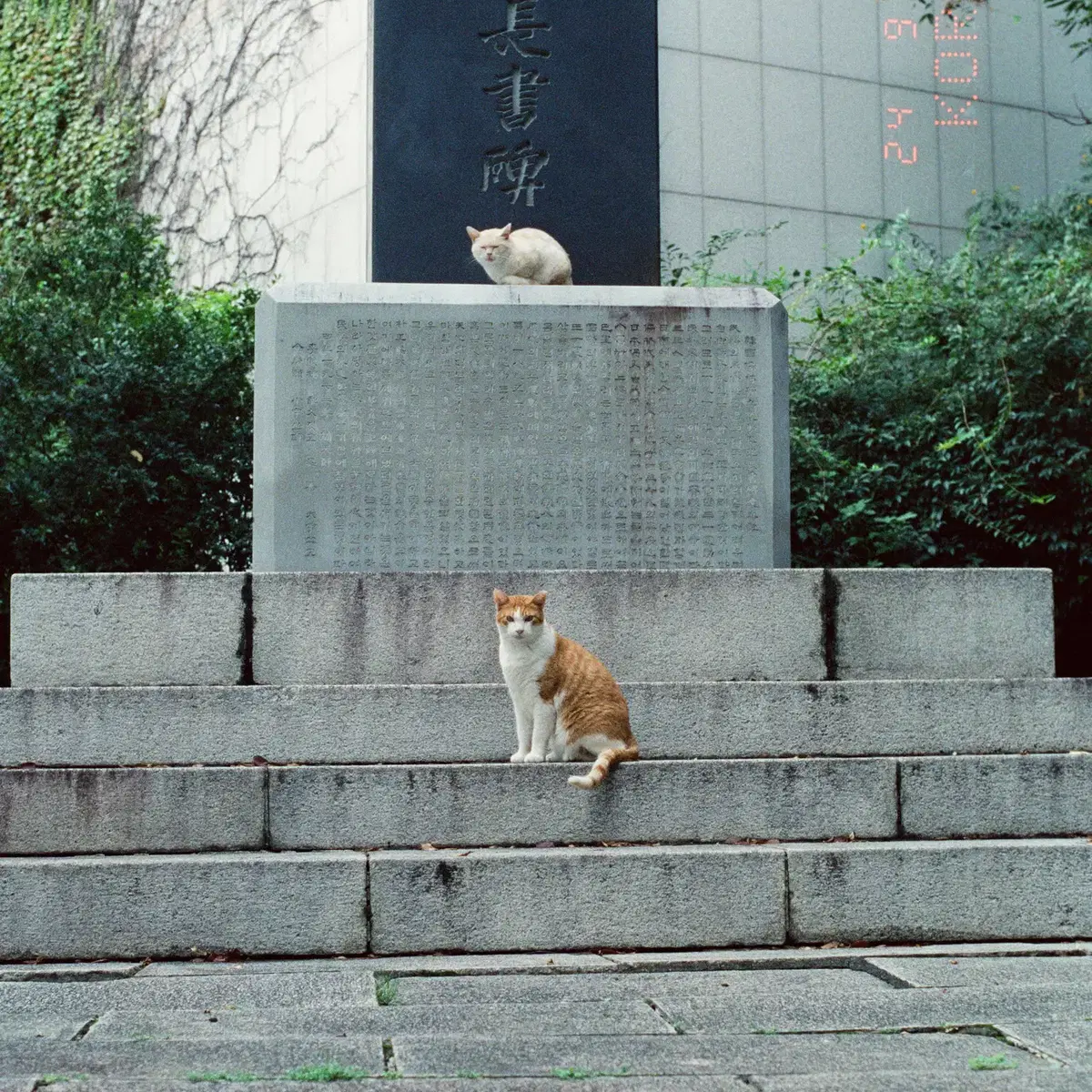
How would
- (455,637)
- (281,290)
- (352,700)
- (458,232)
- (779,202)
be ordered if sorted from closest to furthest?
(352,700)
(455,637)
(281,290)
(458,232)
(779,202)

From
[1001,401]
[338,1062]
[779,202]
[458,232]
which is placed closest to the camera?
[338,1062]

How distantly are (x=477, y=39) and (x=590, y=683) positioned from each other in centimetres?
421

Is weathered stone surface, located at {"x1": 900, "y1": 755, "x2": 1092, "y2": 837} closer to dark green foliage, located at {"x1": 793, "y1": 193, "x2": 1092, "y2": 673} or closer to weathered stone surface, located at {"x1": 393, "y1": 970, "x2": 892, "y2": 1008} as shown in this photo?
weathered stone surface, located at {"x1": 393, "y1": 970, "x2": 892, "y2": 1008}

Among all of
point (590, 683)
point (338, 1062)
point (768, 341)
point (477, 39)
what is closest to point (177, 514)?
point (477, 39)

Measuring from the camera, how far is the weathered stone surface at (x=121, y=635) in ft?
22.1

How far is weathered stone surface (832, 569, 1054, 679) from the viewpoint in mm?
7008

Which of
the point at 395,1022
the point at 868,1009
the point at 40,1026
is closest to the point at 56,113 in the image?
the point at 40,1026

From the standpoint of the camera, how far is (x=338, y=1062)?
354 centimetres

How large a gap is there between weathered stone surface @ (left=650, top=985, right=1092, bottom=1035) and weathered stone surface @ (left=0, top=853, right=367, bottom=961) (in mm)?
1408

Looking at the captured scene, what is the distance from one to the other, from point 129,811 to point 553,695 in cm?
170

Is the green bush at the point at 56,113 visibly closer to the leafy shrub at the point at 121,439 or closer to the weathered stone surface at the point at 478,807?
the leafy shrub at the point at 121,439

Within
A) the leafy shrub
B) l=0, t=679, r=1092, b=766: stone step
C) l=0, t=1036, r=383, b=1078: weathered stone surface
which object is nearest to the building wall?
the leafy shrub

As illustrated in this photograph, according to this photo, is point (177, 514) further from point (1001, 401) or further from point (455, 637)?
point (1001, 401)

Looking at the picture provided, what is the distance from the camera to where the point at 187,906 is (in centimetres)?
531
